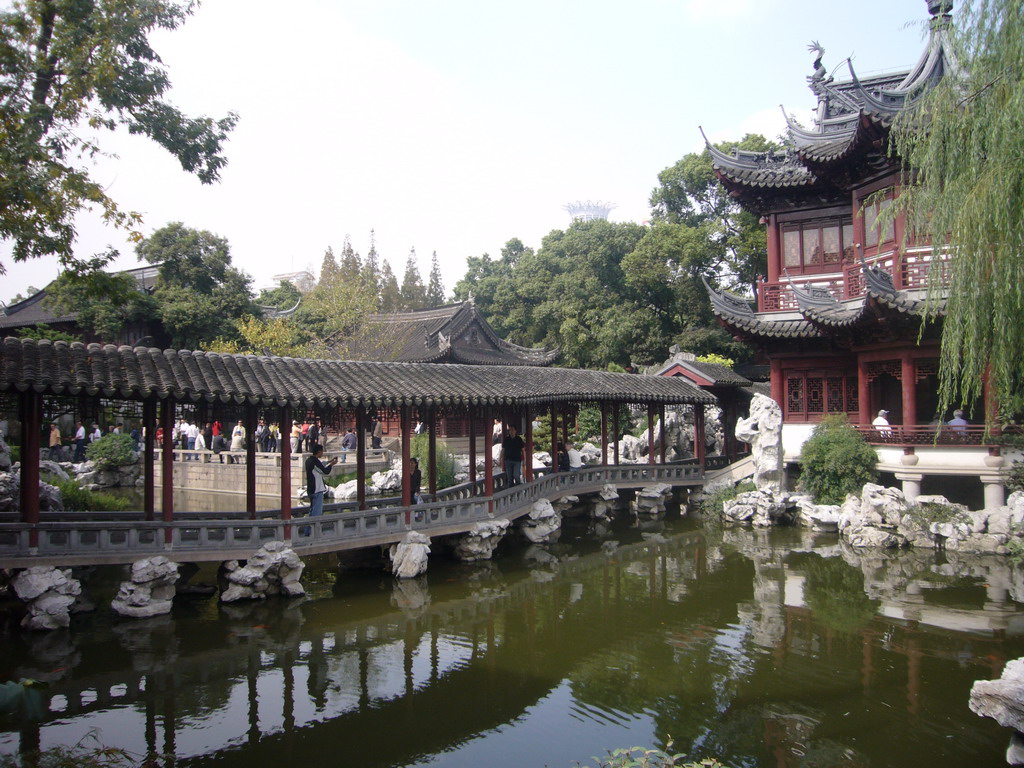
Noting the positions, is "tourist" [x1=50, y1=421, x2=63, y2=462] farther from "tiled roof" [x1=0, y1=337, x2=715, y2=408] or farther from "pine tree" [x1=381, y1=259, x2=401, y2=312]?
"pine tree" [x1=381, y1=259, x2=401, y2=312]

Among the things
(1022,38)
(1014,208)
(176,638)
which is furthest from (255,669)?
(1022,38)

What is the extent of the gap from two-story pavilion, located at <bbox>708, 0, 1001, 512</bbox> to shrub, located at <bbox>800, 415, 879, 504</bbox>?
1.57ft

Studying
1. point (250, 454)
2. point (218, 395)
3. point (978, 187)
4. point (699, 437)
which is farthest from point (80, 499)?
point (978, 187)

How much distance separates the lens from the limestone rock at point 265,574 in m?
9.54

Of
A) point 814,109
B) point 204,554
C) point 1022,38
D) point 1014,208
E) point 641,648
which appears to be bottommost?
point 641,648

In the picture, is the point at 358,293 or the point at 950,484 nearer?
the point at 950,484

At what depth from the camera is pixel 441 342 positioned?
26.0 metres

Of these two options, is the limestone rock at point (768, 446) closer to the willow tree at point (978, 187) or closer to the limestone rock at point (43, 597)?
the willow tree at point (978, 187)

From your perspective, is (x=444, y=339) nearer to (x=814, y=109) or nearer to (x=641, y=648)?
(x=814, y=109)

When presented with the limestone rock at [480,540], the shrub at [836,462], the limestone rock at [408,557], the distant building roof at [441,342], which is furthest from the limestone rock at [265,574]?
the distant building roof at [441,342]

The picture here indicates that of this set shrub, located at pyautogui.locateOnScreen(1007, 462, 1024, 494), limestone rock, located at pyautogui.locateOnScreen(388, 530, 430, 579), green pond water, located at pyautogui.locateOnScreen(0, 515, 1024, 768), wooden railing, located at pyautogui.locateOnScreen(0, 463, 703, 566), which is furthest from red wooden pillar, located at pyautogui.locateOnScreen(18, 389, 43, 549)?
shrub, located at pyautogui.locateOnScreen(1007, 462, 1024, 494)

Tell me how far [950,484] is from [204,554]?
13.6 meters

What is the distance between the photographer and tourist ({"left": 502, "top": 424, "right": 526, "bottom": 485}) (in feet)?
45.9

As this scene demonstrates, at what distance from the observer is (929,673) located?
7.32 meters
